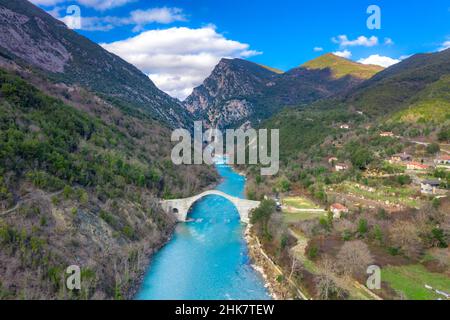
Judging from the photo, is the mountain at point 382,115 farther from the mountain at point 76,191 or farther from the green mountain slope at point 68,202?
the green mountain slope at point 68,202

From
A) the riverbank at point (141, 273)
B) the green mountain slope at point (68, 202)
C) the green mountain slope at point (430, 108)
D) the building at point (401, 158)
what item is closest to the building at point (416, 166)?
the building at point (401, 158)

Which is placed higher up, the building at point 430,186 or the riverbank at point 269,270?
the building at point 430,186

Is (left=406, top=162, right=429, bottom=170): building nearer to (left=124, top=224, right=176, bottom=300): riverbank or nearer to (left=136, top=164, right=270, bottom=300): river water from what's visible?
(left=136, top=164, right=270, bottom=300): river water

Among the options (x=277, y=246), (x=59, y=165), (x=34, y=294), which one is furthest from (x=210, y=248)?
(x=34, y=294)

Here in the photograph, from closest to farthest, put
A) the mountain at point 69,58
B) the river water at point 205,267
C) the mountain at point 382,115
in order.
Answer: the river water at point 205,267 → the mountain at point 382,115 → the mountain at point 69,58

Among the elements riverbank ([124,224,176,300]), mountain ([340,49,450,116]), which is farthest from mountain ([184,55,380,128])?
riverbank ([124,224,176,300])

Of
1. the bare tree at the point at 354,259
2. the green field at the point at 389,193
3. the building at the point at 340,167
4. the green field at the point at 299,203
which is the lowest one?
the bare tree at the point at 354,259

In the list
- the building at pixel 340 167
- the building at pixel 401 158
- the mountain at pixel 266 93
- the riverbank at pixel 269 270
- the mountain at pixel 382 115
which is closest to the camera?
the riverbank at pixel 269 270

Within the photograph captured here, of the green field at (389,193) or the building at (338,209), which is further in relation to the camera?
the green field at (389,193)
